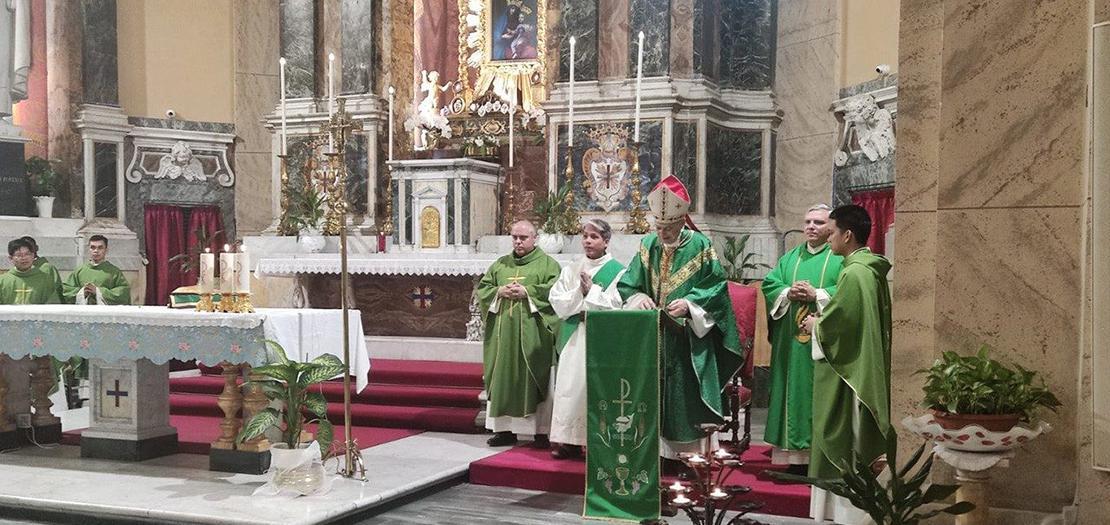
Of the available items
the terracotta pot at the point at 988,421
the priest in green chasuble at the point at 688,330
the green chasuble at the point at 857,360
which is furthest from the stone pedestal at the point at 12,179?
the terracotta pot at the point at 988,421

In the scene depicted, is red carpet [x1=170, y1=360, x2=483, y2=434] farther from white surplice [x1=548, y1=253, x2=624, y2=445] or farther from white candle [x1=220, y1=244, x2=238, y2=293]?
white candle [x1=220, y1=244, x2=238, y2=293]

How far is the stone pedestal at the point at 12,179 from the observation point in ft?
34.7

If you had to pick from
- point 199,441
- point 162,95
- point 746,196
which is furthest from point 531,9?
point 199,441

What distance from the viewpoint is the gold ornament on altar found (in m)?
10.0

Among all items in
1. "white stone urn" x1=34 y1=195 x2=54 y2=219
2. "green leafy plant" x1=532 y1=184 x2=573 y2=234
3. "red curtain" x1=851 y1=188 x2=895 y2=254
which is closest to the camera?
"red curtain" x1=851 y1=188 x2=895 y2=254

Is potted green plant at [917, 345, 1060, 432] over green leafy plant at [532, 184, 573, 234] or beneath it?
beneath

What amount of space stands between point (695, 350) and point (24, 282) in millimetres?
6365

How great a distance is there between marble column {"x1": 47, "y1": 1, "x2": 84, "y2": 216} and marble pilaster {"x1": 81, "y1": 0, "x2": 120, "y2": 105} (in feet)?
0.24

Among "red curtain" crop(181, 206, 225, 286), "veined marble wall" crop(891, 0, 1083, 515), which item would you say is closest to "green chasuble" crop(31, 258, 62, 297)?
"red curtain" crop(181, 206, 225, 286)

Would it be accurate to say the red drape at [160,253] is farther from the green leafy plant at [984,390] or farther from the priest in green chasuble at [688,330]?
the green leafy plant at [984,390]

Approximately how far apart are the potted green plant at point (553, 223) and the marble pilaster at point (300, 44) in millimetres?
3997

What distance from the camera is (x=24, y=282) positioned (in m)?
8.84

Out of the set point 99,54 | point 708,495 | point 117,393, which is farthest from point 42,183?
point 708,495

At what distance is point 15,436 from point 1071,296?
23.0 feet
